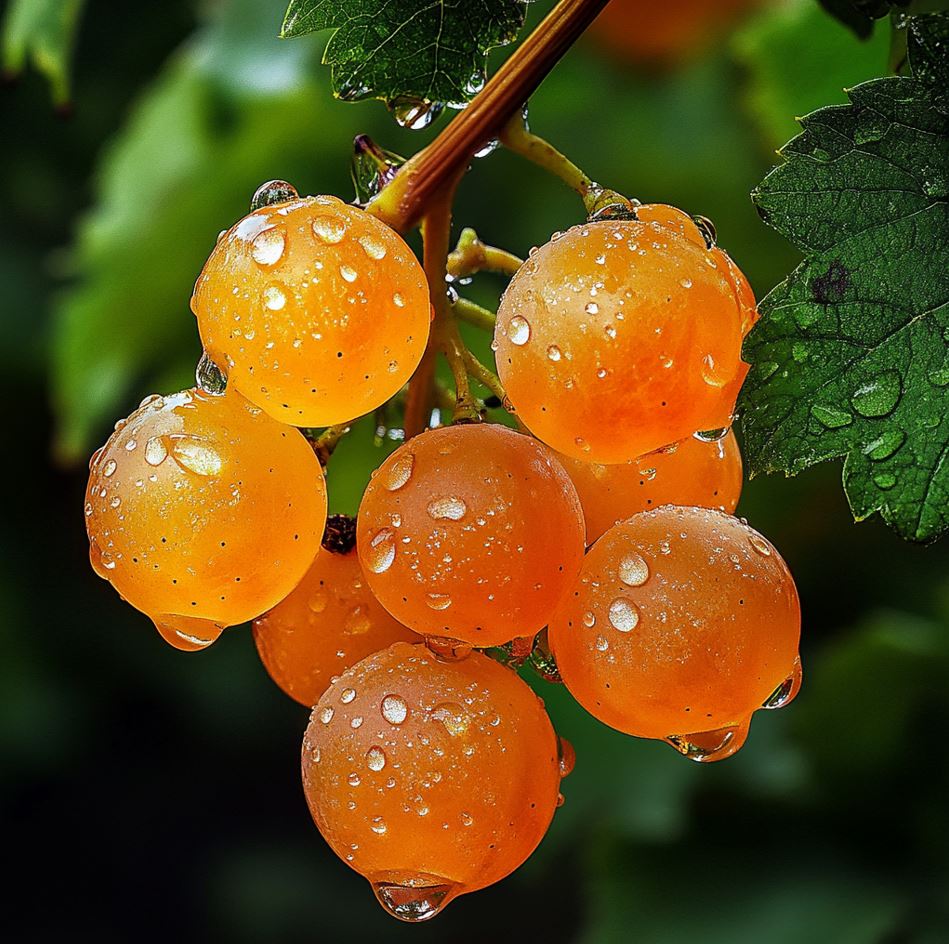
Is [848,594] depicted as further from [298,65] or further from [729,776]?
[298,65]

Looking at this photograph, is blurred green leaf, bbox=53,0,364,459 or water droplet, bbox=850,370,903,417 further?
blurred green leaf, bbox=53,0,364,459

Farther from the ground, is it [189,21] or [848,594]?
[189,21]

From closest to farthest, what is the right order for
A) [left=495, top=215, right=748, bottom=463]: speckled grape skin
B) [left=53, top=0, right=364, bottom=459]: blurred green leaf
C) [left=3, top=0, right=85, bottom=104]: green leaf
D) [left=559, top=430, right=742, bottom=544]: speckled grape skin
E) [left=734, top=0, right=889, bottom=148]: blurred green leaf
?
[left=495, top=215, right=748, bottom=463]: speckled grape skin, [left=559, top=430, right=742, bottom=544]: speckled grape skin, [left=3, top=0, right=85, bottom=104]: green leaf, [left=734, top=0, right=889, bottom=148]: blurred green leaf, [left=53, top=0, right=364, bottom=459]: blurred green leaf

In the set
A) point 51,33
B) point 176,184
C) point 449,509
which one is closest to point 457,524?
point 449,509

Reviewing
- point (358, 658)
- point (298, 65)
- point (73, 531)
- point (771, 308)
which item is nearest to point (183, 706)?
point (73, 531)

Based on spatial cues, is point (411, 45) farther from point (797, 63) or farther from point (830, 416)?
point (797, 63)

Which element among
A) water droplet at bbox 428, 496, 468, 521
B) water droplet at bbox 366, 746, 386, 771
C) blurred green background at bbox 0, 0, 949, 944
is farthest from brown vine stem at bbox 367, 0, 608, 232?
blurred green background at bbox 0, 0, 949, 944

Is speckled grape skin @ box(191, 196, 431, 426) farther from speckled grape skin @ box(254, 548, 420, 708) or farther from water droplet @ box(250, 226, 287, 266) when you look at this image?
speckled grape skin @ box(254, 548, 420, 708)
